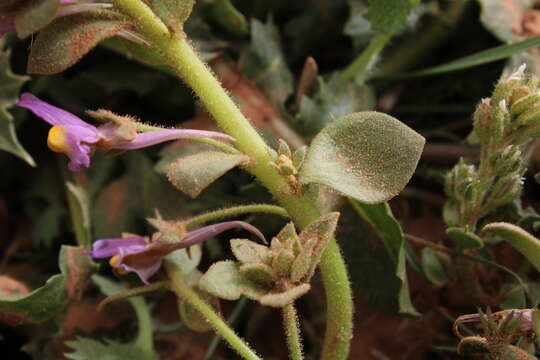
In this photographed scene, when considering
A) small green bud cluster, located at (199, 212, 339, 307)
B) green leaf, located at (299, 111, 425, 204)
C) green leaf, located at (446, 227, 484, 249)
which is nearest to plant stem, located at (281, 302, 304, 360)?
small green bud cluster, located at (199, 212, 339, 307)

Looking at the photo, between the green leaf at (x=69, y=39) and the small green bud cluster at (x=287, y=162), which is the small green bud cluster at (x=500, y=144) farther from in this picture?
the green leaf at (x=69, y=39)

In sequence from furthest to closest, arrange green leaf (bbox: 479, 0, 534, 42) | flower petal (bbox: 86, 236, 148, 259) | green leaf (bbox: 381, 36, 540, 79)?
green leaf (bbox: 479, 0, 534, 42) < green leaf (bbox: 381, 36, 540, 79) < flower petal (bbox: 86, 236, 148, 259)

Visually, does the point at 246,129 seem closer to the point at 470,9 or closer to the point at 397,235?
the point at 397,235

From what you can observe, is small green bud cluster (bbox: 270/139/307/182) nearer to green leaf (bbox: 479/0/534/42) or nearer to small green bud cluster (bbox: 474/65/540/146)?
small green bud cluster (bbox: 474/65/540/146)

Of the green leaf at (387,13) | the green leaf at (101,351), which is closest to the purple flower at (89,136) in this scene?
the green leaf at (101,351)

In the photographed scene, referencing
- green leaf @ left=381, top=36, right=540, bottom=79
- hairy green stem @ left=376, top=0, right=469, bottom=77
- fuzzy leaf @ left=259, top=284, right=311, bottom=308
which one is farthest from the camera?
hairy green stem @ left=376, top=0, right=469, bottom=77

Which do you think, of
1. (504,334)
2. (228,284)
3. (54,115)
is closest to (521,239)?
(504,334)
